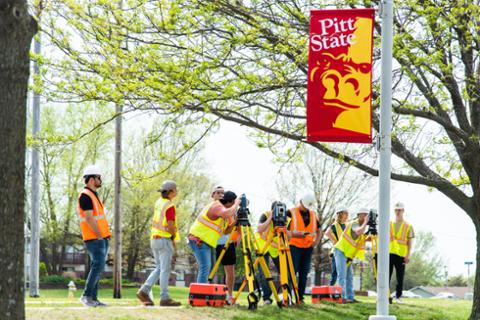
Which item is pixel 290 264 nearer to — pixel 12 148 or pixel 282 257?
pixel 282 257

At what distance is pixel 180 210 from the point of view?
1976 inches

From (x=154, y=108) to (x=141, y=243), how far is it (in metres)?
36.7

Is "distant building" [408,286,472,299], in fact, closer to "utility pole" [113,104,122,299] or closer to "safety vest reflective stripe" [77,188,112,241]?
"utility pole" [113,104,122,299]

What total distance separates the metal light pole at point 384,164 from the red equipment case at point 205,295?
4.09 meters

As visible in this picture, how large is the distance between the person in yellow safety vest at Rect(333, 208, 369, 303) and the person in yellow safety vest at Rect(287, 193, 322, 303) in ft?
4.39

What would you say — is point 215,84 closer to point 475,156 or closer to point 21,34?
point 475,156

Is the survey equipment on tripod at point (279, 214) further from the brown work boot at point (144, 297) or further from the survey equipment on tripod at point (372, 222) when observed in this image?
the survey equipment on tripod at point (372, 222)

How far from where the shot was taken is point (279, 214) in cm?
1539

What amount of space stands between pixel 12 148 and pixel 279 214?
26.4 ft

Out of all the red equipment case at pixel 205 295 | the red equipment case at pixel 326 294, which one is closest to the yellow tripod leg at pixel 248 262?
the red equipment case at pixel 205 295

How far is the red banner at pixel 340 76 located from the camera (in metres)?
10.8

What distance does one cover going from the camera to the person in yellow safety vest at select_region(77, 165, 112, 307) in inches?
518

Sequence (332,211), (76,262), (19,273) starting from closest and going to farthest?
(19,273), (332,211), (76,262)

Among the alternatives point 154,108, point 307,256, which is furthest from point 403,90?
point 154,108
